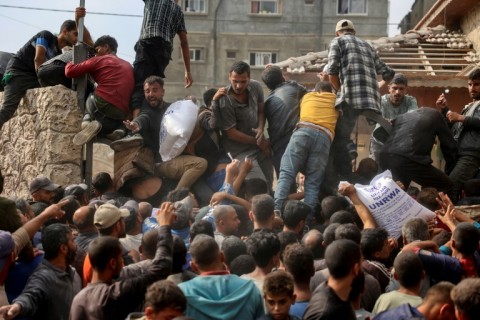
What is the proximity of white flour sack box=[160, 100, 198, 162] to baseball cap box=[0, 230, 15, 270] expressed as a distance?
12.8 feet

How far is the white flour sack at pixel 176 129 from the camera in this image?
10.3 m

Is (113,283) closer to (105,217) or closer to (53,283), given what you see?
(53,283)

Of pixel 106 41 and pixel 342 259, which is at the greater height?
pixel 106 41

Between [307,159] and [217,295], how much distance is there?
417 cm

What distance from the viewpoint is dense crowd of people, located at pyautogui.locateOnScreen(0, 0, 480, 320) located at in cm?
596

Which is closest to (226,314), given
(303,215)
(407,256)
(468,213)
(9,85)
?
(407,256)

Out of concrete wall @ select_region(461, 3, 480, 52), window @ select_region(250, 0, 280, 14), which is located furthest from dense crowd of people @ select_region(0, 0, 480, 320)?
window @ select_region(250, 0, 280, 14)

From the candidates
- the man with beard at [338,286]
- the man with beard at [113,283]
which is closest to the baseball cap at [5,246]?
the man with beard at [113,283]

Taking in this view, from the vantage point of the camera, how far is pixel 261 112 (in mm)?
10406

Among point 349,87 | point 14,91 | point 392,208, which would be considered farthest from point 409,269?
point 14,91

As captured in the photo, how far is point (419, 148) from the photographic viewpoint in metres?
9.83

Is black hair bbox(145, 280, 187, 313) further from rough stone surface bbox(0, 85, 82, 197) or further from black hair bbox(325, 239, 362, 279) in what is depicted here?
rough stone surface bbox(0, 85, 82, 197)

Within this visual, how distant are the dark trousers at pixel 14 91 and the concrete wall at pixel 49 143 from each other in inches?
3.6

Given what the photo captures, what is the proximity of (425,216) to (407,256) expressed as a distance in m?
2.21
